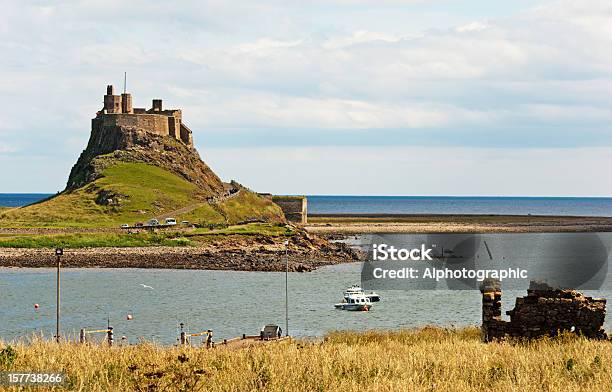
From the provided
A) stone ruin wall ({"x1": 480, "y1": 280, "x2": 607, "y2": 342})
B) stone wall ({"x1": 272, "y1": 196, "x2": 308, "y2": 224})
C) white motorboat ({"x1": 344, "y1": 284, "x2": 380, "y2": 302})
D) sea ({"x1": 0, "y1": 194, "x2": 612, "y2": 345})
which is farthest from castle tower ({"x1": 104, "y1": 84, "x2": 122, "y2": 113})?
stone ruin wall ({"x1": 480, "y1": 280, "x2": 607, "y2": 342})

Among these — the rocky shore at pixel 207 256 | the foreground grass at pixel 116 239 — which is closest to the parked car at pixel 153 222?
the foreground grass at pixel 116 239

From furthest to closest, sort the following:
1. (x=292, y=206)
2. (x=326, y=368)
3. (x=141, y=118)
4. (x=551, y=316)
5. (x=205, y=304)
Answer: (x=292, y=206), (x=141, y=118), (x=205, y=304), (x=551, y=316), (x=326, y=368)

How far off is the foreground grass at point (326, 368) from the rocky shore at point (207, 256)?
265 ft

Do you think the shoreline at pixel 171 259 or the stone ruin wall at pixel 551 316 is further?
the shoreline at pixel 171 259

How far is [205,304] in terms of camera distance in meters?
73.3

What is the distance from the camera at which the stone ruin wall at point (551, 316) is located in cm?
2789

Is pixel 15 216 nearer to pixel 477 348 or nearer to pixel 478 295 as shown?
pixel 478 295

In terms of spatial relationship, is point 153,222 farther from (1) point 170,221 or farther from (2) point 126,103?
(2) point 126,103

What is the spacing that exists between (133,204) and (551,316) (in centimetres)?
11744

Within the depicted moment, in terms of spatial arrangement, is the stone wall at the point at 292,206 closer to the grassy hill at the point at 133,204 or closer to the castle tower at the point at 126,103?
the grassy hill at the point at 133,204

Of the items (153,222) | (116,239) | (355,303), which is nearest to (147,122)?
(153,222)

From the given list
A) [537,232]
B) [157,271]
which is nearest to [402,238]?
[537,232]

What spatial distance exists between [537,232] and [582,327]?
163 metres

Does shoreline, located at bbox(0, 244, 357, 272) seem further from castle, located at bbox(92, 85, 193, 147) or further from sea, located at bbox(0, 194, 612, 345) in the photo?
castle, located at bbox(92, 85, 193, 147)
